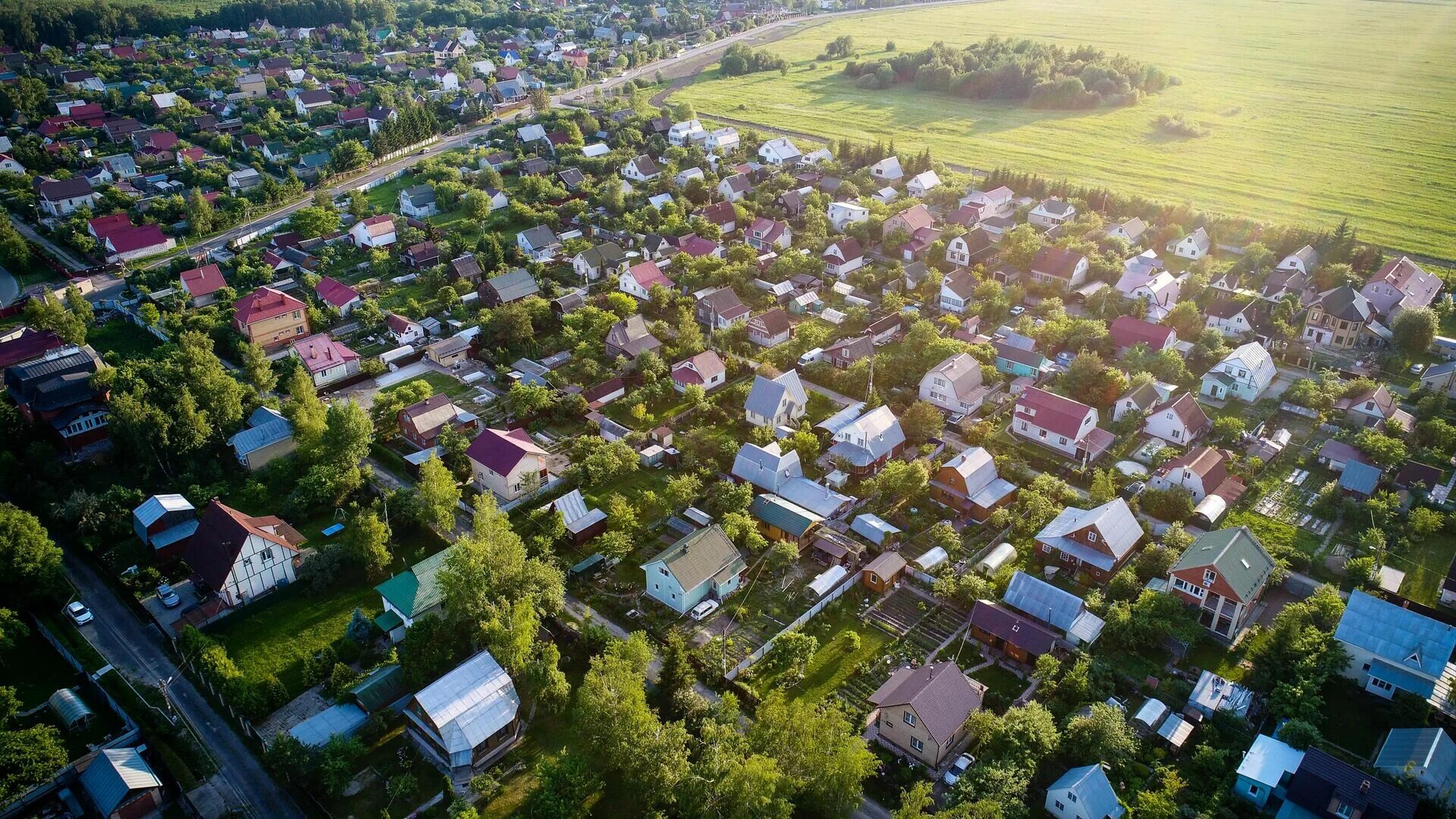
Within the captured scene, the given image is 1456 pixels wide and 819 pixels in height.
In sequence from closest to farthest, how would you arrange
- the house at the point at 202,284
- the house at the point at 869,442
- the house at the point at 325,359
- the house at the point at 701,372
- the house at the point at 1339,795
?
the house at the point at 1339,795
the house at the point at 869,442
the house at the point at 701,372
the house at the point at 325,359
the house at the point at 202,284

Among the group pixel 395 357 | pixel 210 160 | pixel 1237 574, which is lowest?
pixel 1237 574

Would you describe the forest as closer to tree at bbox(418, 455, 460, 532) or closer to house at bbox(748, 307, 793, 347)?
house at bbox(748, 307, 793, 347)

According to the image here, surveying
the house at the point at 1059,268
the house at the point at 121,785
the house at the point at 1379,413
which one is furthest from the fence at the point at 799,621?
the house at the point at 1059,268

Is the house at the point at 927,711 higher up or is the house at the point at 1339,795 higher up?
the house at the point at 927,711

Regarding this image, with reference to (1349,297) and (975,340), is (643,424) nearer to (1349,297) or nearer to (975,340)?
(975,340)

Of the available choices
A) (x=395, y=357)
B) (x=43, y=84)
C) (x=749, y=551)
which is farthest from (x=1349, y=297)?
(x=43, y=84)

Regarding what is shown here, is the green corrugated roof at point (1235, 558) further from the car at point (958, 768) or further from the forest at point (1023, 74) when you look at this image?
the forest at point (1023, 74)
